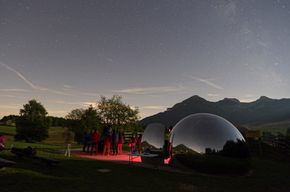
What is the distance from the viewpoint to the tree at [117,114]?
42.5 meters

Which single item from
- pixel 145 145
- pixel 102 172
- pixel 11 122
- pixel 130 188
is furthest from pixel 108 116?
pixel 11 122

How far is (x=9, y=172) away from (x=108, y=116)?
3589 centimetres

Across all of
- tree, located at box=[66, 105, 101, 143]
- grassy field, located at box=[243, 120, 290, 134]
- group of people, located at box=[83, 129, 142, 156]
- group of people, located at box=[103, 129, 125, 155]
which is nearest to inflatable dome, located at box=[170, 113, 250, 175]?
group of people, located at box=[83, 129, 142, 156]

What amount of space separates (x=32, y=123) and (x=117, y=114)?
23723 mm

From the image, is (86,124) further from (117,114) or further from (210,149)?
(210,149)

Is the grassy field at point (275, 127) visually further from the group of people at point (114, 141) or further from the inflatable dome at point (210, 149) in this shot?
the inflatable dome at point (210, 149)

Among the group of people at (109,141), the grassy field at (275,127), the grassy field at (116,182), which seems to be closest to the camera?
the grassy field at (116,182)

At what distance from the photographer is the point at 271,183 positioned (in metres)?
7.77

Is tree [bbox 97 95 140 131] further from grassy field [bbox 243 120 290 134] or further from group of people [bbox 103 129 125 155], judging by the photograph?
grassy field [bbox 243 120 290 134]

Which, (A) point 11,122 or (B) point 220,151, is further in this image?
(A) point 11,122

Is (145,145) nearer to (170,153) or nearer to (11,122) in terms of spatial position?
(170,153)

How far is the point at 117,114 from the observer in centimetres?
4272

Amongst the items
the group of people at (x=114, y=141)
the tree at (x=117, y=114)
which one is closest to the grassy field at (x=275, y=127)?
the tree at (x=117, y=114)

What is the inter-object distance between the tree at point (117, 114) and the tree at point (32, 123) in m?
17.5
